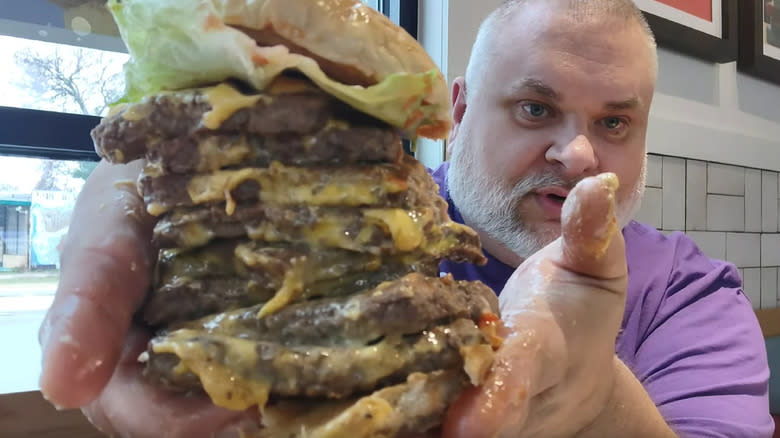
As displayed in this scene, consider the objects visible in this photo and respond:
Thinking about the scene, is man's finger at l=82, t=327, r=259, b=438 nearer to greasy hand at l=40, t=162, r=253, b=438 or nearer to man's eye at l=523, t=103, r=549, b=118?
greasy hand at l=40, t=162, r=253, b=438

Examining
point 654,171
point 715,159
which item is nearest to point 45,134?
point 654,171

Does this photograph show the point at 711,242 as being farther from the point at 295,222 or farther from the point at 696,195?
the point at 295,222

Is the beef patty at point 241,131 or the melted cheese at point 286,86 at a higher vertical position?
the melted cheese at point 286,86

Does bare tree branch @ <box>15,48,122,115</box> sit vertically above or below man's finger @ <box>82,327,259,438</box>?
above

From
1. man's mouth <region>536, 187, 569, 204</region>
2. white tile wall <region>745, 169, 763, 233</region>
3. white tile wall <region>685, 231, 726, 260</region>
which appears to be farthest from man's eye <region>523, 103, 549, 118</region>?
white tile wall <region>745, 169, 763, 233</region>

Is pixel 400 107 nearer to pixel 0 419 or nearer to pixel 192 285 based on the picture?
pixel 192 285

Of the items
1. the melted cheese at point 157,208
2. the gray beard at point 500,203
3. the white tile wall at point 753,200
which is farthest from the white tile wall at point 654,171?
the melted cheese at point 157,208

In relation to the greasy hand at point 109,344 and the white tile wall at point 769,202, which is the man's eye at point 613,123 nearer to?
the greasy hand at point 109,344

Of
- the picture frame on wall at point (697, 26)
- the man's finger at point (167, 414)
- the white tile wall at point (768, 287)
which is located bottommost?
the white tile wall at point (768, 287)
